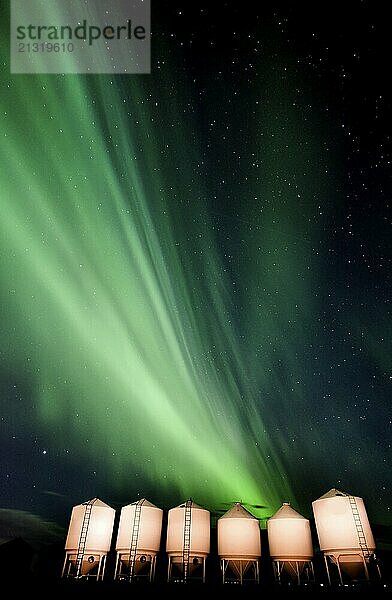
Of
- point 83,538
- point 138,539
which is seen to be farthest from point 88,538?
point 138,539

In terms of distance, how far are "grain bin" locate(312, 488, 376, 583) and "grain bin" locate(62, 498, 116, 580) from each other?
567 cm

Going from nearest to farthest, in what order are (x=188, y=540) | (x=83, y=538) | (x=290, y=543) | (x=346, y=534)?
(x=346, y=534), (x=290, y=543), (x=188, y=540), (x=83, y=538)

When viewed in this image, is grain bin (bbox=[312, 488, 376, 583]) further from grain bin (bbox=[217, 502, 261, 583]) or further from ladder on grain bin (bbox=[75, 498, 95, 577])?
ladder on grain bin (bbox=[75, 498, 95, 577])

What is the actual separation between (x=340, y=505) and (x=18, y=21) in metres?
13.3

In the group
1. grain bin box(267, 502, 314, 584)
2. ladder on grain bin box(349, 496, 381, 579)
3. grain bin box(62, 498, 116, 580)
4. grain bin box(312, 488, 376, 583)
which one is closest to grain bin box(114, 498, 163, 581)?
grain bin box(62, 498, 116, 580)

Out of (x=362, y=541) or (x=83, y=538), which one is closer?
(x=362, y=541)

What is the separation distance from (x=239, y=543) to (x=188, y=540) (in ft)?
4.34

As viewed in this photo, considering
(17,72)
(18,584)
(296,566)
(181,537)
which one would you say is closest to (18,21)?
(17,72)

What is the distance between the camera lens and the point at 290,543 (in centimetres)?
1305

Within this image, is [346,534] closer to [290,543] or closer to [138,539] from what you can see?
[290,543]

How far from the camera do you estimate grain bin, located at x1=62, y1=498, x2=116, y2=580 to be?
13.5 m

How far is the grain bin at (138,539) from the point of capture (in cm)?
1352

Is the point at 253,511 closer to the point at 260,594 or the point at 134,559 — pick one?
the point at 134,559

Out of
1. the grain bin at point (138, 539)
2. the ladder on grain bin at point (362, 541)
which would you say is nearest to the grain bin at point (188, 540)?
the grain bin at point (138, 539)
